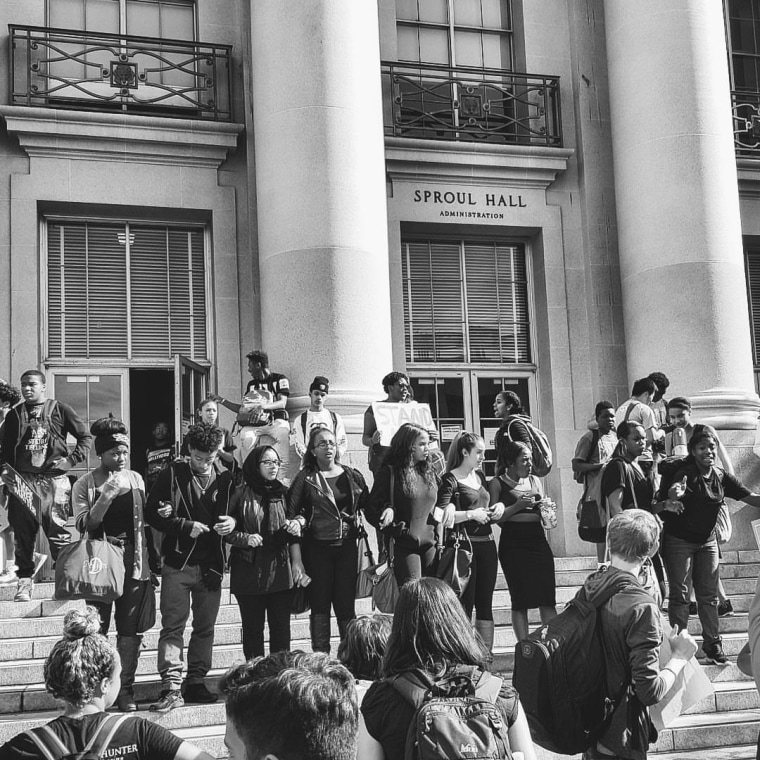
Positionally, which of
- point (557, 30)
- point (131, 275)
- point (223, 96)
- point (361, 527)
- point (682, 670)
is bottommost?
point (682, 670)

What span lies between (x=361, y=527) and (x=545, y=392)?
7898 millimetres

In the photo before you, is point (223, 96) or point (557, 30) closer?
point (223, 96)

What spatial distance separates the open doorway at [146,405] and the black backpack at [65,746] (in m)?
10.5

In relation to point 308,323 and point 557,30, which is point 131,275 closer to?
point 308,323

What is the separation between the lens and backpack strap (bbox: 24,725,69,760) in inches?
143

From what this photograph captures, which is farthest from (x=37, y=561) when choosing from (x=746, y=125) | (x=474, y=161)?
(x=746, y=125)

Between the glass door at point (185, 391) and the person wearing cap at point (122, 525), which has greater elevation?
the glass door at point (185, 391)

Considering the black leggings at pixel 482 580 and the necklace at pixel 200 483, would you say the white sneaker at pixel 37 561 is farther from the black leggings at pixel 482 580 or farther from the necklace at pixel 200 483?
the black leggings at pixel 482 580

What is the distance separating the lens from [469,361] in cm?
1592

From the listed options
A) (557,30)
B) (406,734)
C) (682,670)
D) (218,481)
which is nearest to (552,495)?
(557,30)

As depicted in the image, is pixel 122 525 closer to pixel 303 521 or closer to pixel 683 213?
pixel 303 521

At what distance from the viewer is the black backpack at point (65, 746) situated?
11.9 feet

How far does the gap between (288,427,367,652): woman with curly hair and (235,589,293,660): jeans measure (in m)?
0.20

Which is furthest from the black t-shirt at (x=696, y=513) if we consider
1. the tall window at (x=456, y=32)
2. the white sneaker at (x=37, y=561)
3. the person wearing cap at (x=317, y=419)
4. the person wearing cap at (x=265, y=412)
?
the tall window at (x=456, y=32)
